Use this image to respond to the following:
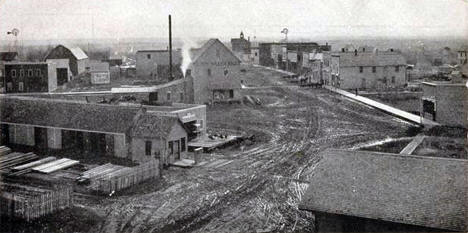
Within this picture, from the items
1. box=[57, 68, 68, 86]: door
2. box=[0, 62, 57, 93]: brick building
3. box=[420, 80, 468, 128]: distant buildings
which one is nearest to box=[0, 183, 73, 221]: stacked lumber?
box=[0, 62, 57, 93]: brick building

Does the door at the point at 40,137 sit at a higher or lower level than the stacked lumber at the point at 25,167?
higher

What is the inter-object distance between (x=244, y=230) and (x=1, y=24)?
14.1 m

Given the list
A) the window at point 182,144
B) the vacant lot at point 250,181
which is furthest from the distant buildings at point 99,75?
the window at point 182,144

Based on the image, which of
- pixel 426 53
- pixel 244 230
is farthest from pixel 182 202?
pixel 426 53

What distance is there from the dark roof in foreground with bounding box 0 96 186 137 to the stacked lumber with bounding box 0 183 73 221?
22.5ft

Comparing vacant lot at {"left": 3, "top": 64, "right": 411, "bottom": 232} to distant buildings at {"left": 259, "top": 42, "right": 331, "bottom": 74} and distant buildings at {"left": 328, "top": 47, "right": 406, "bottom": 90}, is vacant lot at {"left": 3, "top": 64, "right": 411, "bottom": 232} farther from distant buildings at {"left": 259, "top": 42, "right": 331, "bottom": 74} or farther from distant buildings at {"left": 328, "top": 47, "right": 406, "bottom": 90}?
distant buildings at {"left": 259, "top": 42, "right": 331, "bottom": 74}

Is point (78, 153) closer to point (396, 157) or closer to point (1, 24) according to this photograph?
point (1, 24)

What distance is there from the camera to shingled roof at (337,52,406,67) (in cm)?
6178

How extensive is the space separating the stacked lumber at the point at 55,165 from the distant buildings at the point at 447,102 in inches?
944

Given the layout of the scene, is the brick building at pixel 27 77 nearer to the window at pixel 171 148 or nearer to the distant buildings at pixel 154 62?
the distant buildings at pixel 154 62

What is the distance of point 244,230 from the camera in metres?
18.6

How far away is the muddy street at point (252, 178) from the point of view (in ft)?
63.2

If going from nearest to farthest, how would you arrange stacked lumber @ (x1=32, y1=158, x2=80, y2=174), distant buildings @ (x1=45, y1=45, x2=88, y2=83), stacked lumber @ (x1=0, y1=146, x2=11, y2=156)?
stacked lumber @ (x1=32, y1=158, x2=80, y2=174)
stacked lumber @ (x1=0, y1=146, x2=11, y2=156)
distant buildings @ (x1=45, y1=45, x2=88, y2=83)

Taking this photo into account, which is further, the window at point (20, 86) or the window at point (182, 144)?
the window at point (20, 86)
